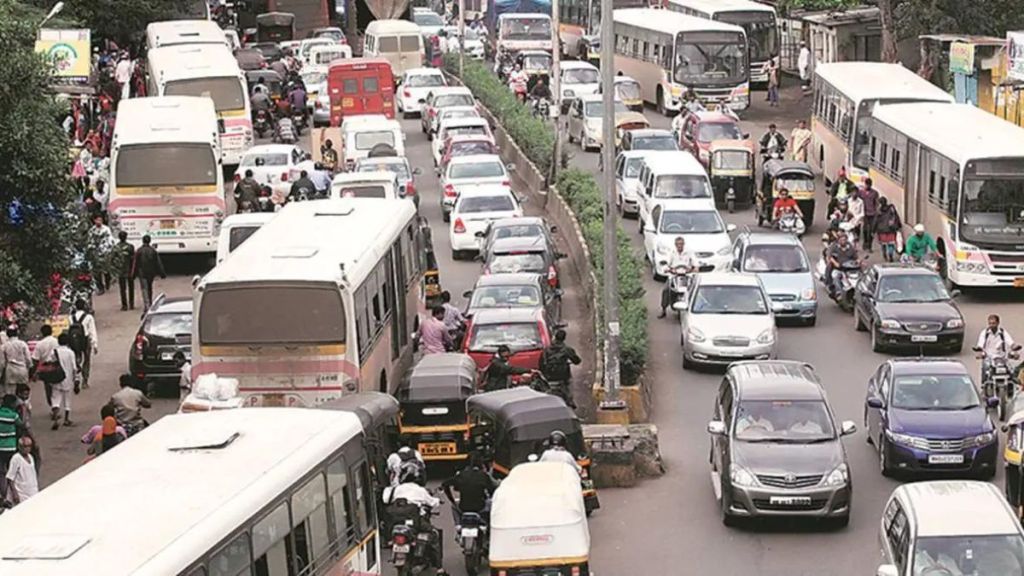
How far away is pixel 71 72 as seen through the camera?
41.6 m

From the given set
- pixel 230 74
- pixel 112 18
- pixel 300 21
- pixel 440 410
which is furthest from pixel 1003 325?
pixel 300 21

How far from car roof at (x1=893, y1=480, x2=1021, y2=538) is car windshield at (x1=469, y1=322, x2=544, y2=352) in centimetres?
1026

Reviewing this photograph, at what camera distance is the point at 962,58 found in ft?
167

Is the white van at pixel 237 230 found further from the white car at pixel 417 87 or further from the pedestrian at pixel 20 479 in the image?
the white car at pixel 417 87

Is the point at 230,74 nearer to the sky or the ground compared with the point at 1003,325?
nearer to the sky

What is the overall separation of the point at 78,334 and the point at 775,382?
35.8 ft

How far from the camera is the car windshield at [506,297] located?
30766mm

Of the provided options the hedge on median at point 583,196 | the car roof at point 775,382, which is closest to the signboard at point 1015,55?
the hedge on median at point 583,196

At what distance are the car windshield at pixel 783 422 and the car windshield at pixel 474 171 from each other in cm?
2228

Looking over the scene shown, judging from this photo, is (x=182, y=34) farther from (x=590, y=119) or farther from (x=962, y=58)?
(x=962, y=58)

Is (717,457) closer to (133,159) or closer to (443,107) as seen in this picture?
(133,159)

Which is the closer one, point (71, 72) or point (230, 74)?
point (71, 72)

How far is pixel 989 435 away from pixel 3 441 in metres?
11.5

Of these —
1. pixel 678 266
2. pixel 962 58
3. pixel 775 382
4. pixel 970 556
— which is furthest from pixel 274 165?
pixel 970 556
